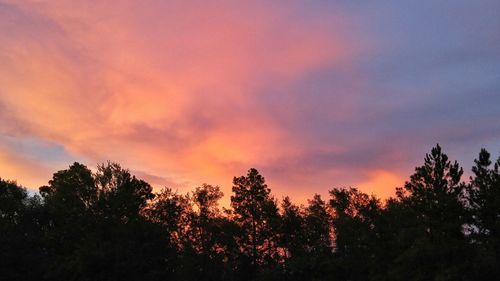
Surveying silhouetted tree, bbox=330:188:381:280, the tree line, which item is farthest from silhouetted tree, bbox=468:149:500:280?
silhouetted tree, bbox=330:188:381:280

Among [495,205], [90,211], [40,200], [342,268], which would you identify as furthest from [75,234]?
[495,205]

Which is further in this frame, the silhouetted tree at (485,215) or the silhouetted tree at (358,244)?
the silhouetted tree at (358,244)

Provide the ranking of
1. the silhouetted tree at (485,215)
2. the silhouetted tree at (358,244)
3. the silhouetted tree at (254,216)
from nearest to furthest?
the silhouetted tree at (485,215) < the silhouetted tree at (358,244) < the silhouetted tree at (254,216)

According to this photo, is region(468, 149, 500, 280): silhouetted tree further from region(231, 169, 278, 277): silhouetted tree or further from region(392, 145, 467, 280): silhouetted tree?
region(231, 169, 278, 277): silhouetted tree

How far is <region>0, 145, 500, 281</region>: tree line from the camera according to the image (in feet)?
168

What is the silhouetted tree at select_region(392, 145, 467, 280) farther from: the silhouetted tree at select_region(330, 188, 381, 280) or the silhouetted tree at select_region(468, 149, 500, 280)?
the silhouetted tree at select_region(330, 188, 381, 280)

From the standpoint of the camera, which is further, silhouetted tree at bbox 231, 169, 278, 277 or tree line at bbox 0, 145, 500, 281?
silhouetted tree at bbox 231, 169, 278, 277

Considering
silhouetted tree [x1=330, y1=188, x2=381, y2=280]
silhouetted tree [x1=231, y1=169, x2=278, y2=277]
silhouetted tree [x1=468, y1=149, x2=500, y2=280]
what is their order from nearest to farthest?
silhouetted tree [x1=468, y1=149, x2=500, y2=280] < silhouetted tree [x1=330, y1=188, x2=381, y2=280] < silhouetted tree [x1=231, y1=169, x2=278, y2=277]

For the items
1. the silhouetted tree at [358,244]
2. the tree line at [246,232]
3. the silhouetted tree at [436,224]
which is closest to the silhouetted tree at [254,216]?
the tree line at [246,232]

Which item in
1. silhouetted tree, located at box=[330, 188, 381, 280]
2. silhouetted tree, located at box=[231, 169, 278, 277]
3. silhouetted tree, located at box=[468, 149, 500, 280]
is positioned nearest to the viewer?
silhouetted tree, located at box=[468, 149, 500, 280]

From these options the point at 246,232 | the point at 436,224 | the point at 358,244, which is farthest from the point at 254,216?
the point at 436,224

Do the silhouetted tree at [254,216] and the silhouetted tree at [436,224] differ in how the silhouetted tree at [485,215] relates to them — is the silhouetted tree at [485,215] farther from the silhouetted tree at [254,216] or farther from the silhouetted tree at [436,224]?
the silhouetted tree at [254,216]

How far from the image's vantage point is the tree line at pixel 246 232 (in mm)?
51281

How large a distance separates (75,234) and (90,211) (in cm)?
391
